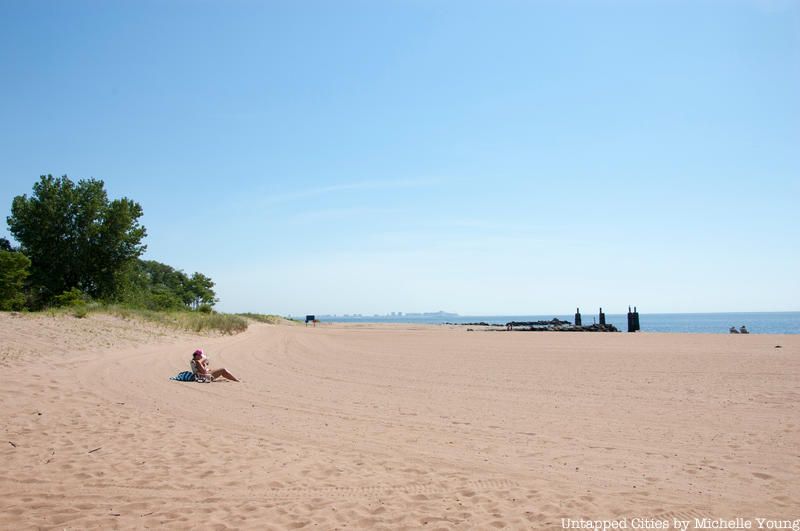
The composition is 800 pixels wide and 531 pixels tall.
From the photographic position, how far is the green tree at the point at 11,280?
2558 cm

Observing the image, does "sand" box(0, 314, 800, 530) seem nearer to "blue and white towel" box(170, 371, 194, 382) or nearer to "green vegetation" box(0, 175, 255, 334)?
"blue and white towel" box(170, 371, 194, 382)

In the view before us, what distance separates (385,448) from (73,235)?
125ft

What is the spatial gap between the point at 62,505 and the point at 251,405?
5.66 meters

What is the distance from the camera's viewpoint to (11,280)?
26.4m

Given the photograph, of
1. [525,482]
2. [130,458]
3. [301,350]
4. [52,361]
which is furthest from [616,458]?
[301,350]

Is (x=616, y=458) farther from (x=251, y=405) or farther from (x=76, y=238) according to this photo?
(x=76, y=238)

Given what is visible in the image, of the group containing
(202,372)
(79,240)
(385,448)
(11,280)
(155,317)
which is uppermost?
(79,240)

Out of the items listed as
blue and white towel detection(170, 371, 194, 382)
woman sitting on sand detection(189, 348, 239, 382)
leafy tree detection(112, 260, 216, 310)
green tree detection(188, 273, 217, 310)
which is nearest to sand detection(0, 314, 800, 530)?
woman sitting on sand detection(189, 348, 239, 382)

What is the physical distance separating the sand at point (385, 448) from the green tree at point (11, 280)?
12163 mm

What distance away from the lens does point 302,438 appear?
27.2ft

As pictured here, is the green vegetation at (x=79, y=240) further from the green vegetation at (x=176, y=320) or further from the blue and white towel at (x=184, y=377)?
the blue and white towel at (x=184, y=377)

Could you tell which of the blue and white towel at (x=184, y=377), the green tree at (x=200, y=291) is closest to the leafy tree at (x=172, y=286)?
the green tree at (x=200, y=291)

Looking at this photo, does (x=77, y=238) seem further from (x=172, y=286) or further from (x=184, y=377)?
(x=172, y=286)

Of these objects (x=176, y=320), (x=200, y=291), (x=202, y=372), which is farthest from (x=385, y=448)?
(x=200, y=291)
